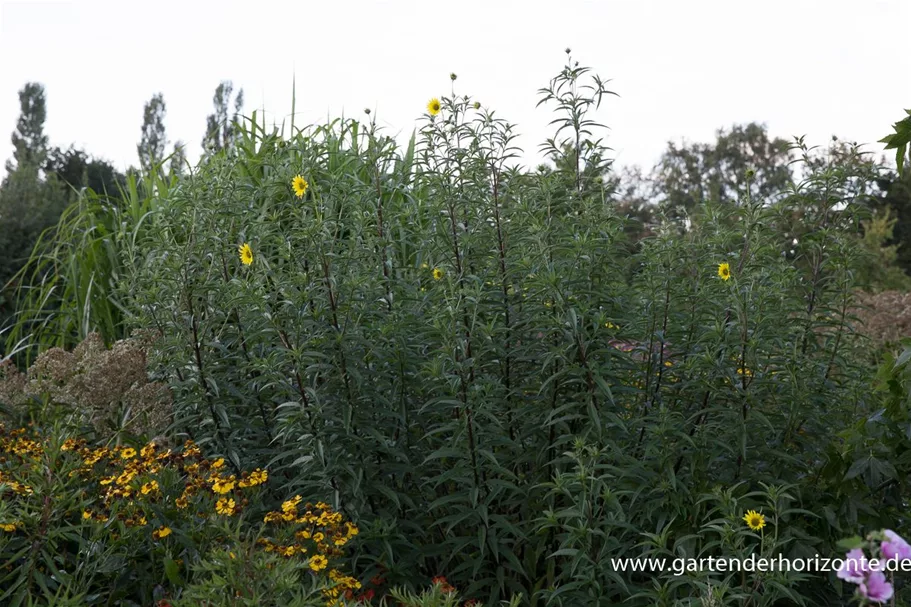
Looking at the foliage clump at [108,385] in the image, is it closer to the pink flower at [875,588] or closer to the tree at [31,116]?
the pink flower at [875,588]

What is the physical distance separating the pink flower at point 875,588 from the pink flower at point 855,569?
0.01m

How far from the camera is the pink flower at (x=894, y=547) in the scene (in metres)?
1.56

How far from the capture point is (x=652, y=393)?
127 inches

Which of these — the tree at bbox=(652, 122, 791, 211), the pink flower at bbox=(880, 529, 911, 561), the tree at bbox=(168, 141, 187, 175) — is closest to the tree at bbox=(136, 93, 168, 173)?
the tree at bbox=(652, 122, 791, 211)

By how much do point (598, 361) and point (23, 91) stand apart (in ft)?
148

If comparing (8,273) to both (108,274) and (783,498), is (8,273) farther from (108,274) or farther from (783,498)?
(783,498)

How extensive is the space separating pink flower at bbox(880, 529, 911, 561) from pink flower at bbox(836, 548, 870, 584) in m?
0.04

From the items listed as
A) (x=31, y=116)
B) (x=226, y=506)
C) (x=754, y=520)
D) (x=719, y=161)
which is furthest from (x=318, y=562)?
(x=31, y=116)

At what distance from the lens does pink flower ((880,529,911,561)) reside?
156 cm

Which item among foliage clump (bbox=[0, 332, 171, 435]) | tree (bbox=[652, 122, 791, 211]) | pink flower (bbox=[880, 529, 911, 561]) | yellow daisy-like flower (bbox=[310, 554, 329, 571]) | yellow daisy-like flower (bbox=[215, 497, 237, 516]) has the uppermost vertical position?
tree (bbox=[652, 122, 791, 211])

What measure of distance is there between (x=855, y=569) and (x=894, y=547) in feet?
0.27

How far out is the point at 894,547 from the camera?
1590 mm

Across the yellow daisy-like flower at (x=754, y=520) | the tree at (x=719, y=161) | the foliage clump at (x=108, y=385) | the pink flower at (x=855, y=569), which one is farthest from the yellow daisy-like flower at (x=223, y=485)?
the tree at (x=719, y=161)

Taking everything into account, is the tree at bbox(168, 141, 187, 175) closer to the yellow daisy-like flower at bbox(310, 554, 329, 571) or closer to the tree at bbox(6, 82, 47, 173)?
the yellow daisy-like flower at bbox(310, 554, 329, 571)
